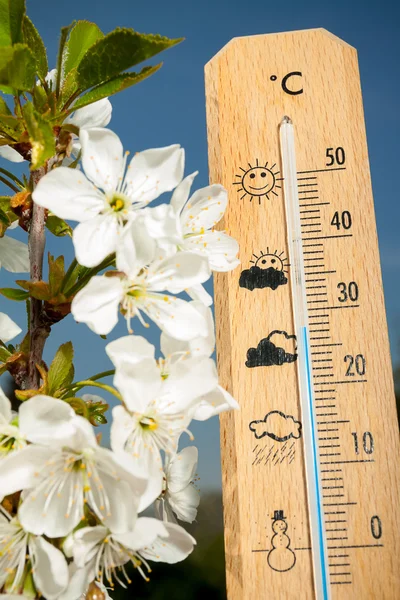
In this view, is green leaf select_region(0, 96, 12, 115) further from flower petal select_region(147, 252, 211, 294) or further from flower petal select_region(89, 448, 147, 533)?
flower petal select_region(89, 448, 147, 533)

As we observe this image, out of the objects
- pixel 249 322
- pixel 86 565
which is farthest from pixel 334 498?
pixel 86 565

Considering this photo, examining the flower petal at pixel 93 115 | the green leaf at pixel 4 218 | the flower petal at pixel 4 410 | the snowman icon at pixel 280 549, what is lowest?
the snowman icon at pixel 280 549

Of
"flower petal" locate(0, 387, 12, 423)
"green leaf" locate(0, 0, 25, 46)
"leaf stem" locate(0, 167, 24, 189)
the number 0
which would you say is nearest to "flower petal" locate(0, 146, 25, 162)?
"leaf stem" locate(0, 167, 24, 189)

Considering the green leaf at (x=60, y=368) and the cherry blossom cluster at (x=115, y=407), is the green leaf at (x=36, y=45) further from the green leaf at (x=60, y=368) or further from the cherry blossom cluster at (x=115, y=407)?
the green leaf at (x=60, y=368)

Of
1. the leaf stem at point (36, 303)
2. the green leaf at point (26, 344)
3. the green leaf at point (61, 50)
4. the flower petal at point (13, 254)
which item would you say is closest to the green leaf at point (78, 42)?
the green leaf at point (61, 50)

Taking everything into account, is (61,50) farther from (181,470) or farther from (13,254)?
(181,470)

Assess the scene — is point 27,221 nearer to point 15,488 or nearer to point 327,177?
point 15,488
